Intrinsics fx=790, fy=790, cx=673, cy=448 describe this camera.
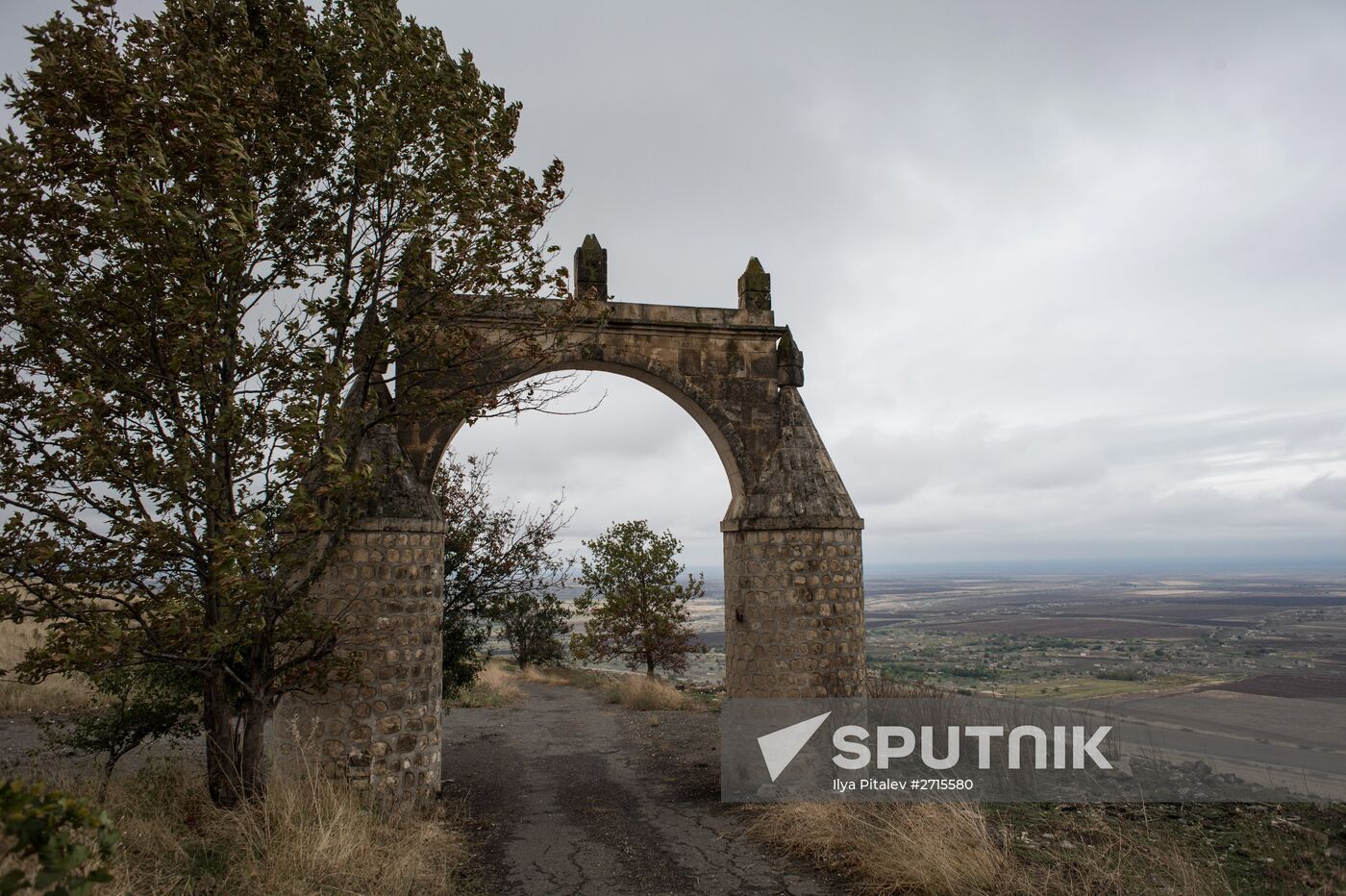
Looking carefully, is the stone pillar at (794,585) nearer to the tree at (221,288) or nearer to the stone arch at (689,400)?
the stone arch at (689,400)

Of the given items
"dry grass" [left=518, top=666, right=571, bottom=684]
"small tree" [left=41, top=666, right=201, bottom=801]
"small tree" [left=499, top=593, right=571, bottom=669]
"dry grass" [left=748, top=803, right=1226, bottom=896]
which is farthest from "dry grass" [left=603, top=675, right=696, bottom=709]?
"small tree" [left=41, top=666, right=201, bottom=801]

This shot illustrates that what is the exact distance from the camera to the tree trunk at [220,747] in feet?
22.4

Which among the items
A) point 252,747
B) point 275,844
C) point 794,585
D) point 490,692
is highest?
point 794,585

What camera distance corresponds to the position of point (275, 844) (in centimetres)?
586

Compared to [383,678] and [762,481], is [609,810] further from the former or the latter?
[762,481]

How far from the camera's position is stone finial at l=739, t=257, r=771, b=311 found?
34.5 ft

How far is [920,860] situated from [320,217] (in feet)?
24.2

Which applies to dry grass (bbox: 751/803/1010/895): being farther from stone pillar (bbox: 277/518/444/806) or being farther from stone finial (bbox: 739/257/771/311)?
stone finial (bbox: 739/257/771/311)

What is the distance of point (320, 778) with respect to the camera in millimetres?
7590

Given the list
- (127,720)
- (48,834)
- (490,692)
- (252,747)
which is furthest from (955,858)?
(490,692)

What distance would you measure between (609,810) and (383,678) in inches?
117

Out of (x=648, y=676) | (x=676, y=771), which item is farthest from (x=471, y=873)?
(x=648, y=676)

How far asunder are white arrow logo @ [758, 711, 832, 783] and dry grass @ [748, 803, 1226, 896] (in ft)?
4.61

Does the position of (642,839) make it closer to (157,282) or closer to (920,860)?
(920,860)
